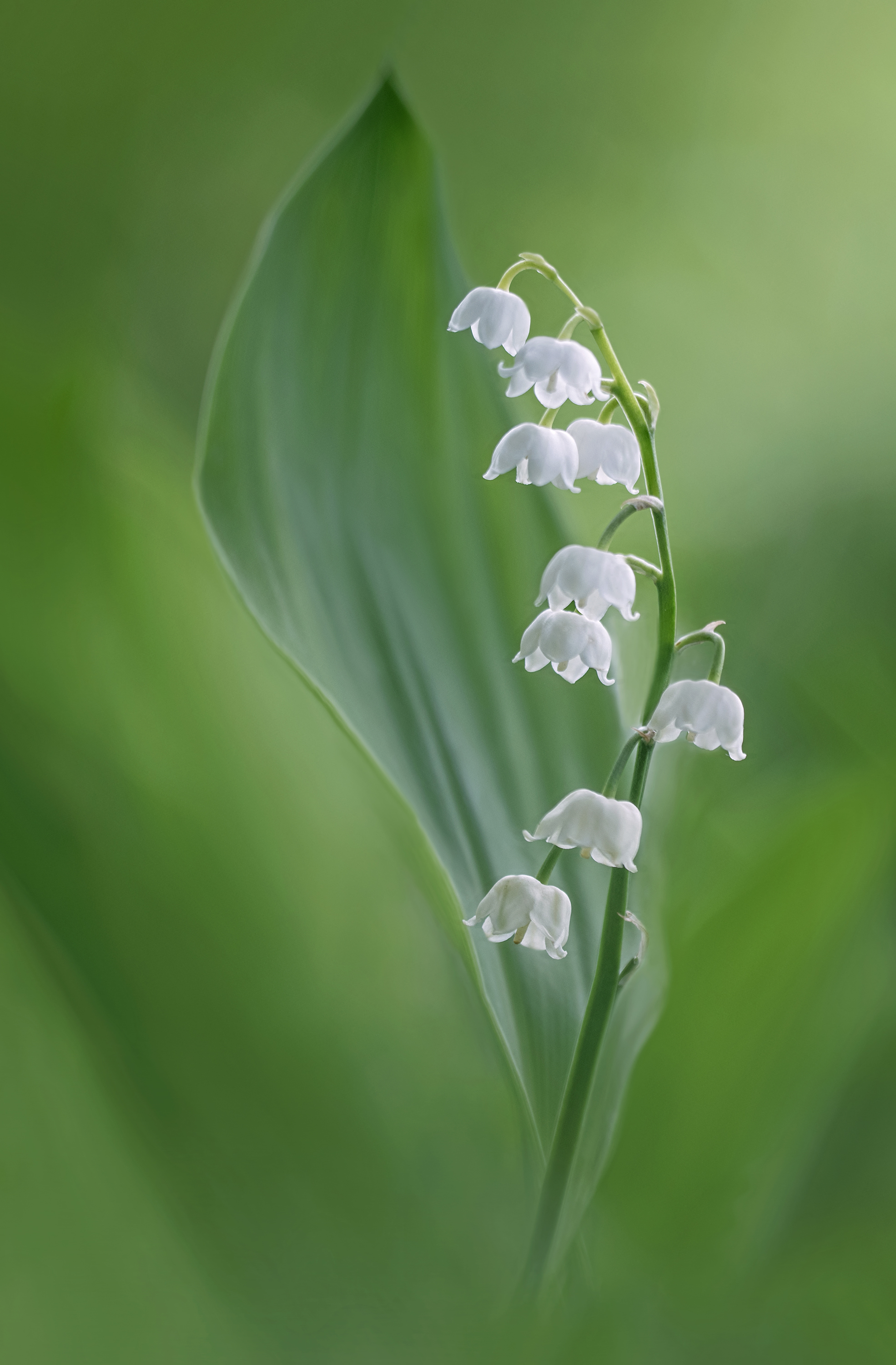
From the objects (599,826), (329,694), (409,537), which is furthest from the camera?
(409,537)

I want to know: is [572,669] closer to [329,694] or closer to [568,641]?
[568,641]

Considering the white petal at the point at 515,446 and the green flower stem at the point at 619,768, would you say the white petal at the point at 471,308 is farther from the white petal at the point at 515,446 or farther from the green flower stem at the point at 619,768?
the green flower stem at the point at 619,768

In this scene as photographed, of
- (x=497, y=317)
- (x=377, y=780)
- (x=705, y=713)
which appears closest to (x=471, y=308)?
(x=497, y=317)

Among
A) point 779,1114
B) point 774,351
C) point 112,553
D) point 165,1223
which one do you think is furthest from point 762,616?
point 165,1223

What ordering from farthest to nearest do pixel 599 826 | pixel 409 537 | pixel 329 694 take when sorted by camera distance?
pixel 409 537 < pixel 329 694 < pixel 599 826

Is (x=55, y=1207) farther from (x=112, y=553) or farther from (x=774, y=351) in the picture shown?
Result: (x=774, y=351)

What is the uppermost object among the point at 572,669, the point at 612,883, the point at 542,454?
the point at 542,454

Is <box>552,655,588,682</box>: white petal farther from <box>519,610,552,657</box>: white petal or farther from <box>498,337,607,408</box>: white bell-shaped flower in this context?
<box>498,337,607,408</box>: white bell-shaped flower
